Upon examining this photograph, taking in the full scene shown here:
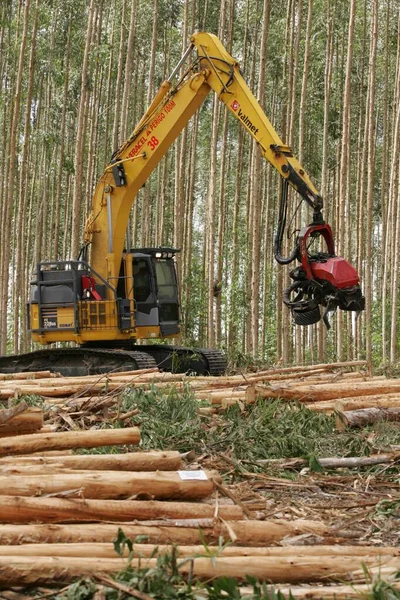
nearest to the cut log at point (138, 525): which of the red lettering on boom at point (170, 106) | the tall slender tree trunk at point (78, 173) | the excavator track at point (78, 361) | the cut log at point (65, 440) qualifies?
the cut log at point (65, 440)

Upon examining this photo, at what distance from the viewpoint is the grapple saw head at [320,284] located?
9.76 m

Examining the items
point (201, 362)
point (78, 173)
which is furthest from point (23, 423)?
point (78, 173)

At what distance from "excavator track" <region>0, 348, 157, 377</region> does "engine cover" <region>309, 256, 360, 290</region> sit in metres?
2.69

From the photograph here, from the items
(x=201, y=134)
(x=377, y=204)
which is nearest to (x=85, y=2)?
(x=201, y=134)

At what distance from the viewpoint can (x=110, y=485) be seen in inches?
179

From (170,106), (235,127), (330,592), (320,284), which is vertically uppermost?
(235,127)

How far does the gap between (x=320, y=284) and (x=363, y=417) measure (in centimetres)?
273

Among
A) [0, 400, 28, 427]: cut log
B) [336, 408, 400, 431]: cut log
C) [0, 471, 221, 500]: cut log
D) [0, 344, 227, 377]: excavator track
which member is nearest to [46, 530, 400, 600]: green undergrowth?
[0, 471, 221, 500]: cut log

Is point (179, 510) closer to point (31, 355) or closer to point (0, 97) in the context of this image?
point (31, 355)

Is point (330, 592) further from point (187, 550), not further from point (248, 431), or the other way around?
point (248, 431)

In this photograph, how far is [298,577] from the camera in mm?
3770

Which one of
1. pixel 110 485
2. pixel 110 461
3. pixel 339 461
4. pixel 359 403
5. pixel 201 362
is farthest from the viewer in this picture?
pixel 201 362

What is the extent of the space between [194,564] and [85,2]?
21741mm

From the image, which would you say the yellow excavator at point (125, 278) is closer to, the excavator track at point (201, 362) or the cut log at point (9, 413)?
the excavator track at point (201, 362)
